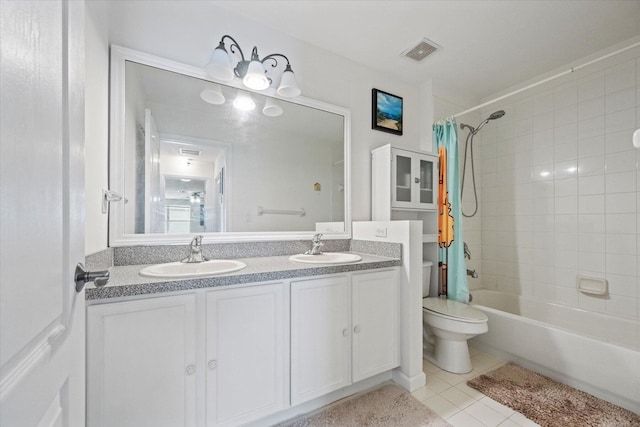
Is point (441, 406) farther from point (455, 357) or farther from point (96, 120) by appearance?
point (96, 120)

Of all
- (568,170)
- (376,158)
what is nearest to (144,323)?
(376,158)

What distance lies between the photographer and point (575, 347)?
164cm

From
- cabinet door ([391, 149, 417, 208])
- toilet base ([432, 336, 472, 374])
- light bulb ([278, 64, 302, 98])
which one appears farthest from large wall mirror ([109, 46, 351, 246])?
toilet base ([432, 336, 472, 374])

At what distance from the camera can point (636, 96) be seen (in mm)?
2033

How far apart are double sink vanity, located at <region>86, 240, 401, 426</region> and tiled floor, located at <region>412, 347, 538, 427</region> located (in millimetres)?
309

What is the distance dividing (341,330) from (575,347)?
148 cm

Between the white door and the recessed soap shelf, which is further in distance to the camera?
the recessed soap shelf

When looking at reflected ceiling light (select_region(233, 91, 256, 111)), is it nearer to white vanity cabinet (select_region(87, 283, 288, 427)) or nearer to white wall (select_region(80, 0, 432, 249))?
white wall (select_region(80, 0, 432, 249))

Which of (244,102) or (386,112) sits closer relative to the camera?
(244,102)

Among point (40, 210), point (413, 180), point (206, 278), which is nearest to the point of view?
point (40, 210)

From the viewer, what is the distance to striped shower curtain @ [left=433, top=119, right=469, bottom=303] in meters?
2.27

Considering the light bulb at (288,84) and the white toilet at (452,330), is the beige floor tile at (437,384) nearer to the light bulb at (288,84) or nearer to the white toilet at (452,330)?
the white toilet at (452,330)

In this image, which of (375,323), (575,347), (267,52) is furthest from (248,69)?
(575,347)

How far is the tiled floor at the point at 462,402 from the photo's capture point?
56.0 inches
